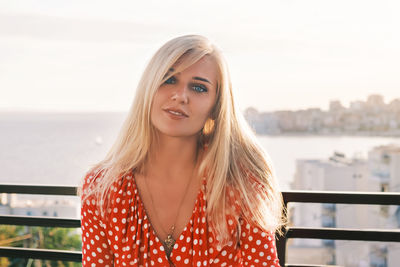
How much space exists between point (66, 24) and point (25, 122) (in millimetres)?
7400

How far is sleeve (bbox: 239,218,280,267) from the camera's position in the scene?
127cm

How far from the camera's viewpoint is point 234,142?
1.37 metres

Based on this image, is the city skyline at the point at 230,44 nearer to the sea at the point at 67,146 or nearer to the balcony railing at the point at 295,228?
the sea at the point at 67,146

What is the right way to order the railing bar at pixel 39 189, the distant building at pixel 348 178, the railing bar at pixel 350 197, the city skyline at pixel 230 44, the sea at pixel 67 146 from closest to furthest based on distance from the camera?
the railing bar at pixel 350 197 < the railing bar at pixel 39 189 < the distant building at pixel 348 178 < the sea at pixel 67 146 < the city skyline at pixel 230 44

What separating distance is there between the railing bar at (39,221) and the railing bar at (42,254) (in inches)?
5.6

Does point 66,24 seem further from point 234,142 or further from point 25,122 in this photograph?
point 234,142

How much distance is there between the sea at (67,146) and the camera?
17.9 meters

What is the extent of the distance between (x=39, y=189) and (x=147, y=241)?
0.82 m

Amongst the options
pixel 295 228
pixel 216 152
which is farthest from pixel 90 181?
pixel 295 228

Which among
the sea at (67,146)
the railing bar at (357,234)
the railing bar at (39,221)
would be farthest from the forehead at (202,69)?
the sea at (67,146)

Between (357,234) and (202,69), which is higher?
(202,69)

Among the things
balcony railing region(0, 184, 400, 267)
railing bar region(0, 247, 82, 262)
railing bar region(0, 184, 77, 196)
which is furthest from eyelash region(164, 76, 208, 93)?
railing bar region(0, 247, 82, 262)

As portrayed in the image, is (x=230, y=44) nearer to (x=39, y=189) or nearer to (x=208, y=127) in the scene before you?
(x=39, y=189)

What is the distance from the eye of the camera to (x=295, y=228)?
5.80 feet
